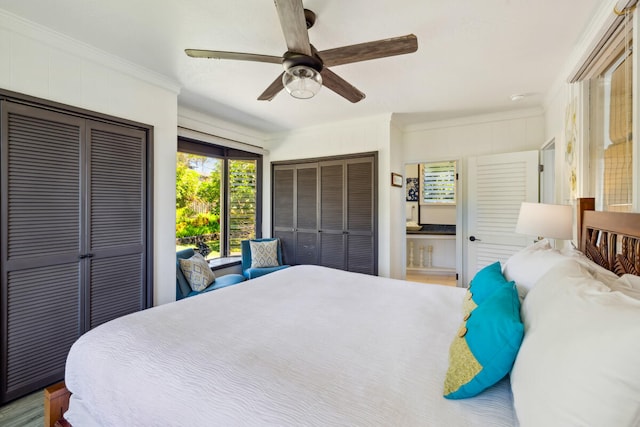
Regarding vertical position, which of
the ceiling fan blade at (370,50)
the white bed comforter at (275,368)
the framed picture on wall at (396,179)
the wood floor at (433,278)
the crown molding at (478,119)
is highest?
the crown molding at (478,119)

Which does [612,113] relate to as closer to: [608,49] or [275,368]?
[608,49]

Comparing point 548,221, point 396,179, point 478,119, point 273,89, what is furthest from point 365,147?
point 548,221

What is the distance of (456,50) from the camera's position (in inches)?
86.2

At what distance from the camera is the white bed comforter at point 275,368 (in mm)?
879

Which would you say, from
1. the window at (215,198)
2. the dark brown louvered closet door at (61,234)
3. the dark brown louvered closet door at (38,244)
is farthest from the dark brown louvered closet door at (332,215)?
the dark brown louvered closet door at (38,244)

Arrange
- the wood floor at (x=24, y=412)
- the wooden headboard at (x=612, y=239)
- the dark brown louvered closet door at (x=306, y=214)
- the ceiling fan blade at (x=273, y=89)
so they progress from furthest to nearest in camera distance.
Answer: the dark brown louvered closet door at (x=306, y=214) < the ceiling fan blade at (x=273, y=89) < the wood floor at (x=24, y=412) < the wooden headboard at (x=612, y=239)

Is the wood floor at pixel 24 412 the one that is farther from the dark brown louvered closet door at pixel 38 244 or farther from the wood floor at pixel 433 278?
the wood floor at pixel 433 278

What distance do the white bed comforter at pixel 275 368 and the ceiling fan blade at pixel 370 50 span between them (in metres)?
1.44

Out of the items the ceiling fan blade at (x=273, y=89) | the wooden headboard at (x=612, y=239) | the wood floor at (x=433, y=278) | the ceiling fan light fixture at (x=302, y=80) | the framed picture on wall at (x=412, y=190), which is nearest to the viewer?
the wooden headboard at (x=612, y=239)

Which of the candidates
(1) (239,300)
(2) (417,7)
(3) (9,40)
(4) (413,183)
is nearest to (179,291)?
(1) (239,300)

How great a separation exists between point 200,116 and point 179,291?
2131 mm

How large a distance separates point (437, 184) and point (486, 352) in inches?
215

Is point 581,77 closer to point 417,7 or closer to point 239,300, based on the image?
point 417,7

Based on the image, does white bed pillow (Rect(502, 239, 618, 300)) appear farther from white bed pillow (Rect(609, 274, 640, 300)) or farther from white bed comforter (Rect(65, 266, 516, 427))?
white bed comforter (Rect(65, 266, 516, 427))
